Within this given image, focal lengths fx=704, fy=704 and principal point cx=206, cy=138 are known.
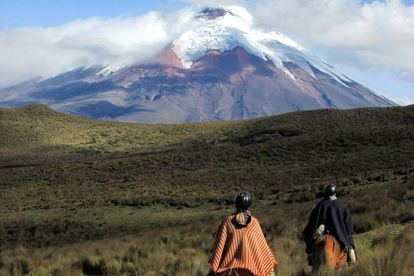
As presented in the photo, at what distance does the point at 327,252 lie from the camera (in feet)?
36.4

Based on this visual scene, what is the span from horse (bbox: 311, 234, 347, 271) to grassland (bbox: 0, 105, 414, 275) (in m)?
0.54

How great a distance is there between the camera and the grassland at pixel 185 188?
15.5 m

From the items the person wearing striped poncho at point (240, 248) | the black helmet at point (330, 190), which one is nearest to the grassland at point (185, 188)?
the black helmet at point (330, 190)

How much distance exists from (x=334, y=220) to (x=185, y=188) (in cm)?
3711

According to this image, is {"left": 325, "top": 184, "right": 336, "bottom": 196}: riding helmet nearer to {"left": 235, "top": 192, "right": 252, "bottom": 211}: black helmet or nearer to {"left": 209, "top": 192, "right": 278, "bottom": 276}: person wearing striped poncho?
{"left": 209, "top": 192, "right": 278, "bottom": 276}: person wearing striped poncho

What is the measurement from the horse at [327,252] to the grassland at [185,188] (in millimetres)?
543

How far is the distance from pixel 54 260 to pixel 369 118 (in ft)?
221

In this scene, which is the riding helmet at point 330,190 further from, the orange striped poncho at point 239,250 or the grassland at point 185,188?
the orange striped poncho at point 239,250

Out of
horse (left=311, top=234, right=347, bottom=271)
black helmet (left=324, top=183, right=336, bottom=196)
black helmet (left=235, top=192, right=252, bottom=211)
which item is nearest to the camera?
black helmet (left=235, top=192, right=252, bottom=211)

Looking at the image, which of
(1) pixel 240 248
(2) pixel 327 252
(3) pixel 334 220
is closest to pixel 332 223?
(3) pixel 334 220

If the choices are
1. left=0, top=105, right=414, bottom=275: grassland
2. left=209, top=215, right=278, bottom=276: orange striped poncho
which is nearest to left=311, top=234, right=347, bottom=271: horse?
left=0, top=105, right=414, bottom=275: grassland

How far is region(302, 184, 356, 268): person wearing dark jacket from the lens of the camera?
1131cm

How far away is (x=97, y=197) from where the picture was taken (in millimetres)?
45875

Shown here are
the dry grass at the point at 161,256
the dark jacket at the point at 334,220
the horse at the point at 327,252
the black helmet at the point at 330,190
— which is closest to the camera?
the horse at the point at 327,252
